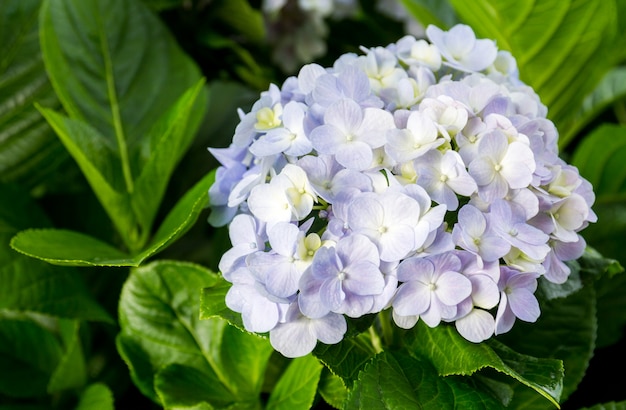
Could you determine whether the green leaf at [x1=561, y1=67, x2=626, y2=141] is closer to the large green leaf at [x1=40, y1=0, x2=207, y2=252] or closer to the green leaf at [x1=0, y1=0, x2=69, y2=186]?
the large green leaf at [x1=40, y1=0, x2=207, y2=252]

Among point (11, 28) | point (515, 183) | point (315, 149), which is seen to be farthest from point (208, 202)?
point (11, 28)

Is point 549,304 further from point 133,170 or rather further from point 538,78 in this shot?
point 133,170

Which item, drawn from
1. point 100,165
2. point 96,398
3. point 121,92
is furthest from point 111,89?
point 96,398

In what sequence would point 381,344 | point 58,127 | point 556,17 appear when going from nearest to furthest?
point 381,344 → point 58,127 → point 556,17

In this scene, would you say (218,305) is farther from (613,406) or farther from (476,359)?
(613,406)

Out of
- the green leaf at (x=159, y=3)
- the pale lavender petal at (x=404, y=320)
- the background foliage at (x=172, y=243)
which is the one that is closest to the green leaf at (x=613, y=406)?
the background foliage at (x=172, y=243)

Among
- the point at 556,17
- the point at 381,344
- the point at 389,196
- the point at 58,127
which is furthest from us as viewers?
the point at 556,17
